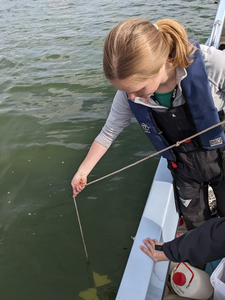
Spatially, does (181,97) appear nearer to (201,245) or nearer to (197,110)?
(197,110)

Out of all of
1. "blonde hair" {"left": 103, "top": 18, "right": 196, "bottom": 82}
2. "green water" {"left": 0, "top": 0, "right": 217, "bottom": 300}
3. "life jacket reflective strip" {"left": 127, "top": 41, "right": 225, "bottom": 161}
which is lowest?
"green water" {"left": 0, "top": 0, "right": 217, "bottom": 300}

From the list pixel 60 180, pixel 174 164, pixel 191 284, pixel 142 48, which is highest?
pixel 142 48

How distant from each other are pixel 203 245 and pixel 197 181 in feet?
2.06

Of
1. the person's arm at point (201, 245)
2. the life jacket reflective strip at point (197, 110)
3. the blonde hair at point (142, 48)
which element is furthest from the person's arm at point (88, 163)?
the person's arm at point (201, 245)

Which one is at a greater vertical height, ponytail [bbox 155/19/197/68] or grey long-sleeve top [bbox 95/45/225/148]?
ponytail [bbox 155/19/197/68]

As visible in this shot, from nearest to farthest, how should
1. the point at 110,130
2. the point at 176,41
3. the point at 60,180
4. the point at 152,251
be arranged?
the point at 176,41 < the point at 152,251 < the point at 110,130 < the point at 60,180

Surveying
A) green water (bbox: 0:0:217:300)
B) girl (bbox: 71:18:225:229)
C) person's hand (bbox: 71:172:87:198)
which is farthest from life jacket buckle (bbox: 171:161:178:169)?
green water (bbox: 0:0:217:300)

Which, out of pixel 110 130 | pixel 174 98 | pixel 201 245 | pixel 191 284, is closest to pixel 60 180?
pixel 110 130

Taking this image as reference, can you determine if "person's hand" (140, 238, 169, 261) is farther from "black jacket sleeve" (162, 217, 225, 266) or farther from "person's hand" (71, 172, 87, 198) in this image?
"person's hand" (71, 172, 87, 198)

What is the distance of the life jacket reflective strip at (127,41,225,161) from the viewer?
156 cm

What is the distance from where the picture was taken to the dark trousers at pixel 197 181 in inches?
74.3

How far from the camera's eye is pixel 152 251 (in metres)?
1.84

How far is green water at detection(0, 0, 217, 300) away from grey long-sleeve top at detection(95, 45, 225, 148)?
1.46m

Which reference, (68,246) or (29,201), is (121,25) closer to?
(68,246)
